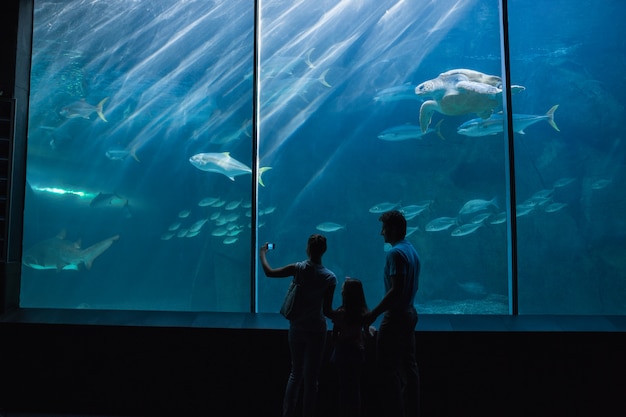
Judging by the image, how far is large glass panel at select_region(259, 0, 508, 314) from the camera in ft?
47.5

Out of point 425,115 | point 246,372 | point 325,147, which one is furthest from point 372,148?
point 246,372

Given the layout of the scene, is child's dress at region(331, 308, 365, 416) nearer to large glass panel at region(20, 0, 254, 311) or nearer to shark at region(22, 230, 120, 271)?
large glass panel at region(20, 0, 254, 311)

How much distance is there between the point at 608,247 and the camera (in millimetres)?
12883

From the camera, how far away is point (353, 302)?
94.6 inches

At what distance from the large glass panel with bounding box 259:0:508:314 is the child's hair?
32.4ft

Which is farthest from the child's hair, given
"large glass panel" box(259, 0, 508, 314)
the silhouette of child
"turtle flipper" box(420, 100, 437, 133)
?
"large glass panel" box(259, 0, 508, 314)

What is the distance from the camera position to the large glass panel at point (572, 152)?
15.2 metres

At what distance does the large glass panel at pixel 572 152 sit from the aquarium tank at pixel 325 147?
0.12m

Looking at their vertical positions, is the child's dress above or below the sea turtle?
below

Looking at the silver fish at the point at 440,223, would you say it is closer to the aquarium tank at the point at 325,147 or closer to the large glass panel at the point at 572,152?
the aquarium tank at the point at 325,147

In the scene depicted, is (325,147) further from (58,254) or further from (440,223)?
(58,254)

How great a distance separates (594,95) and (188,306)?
603 inches

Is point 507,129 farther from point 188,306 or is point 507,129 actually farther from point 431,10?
point 431,10

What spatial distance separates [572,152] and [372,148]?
29.9 ft
